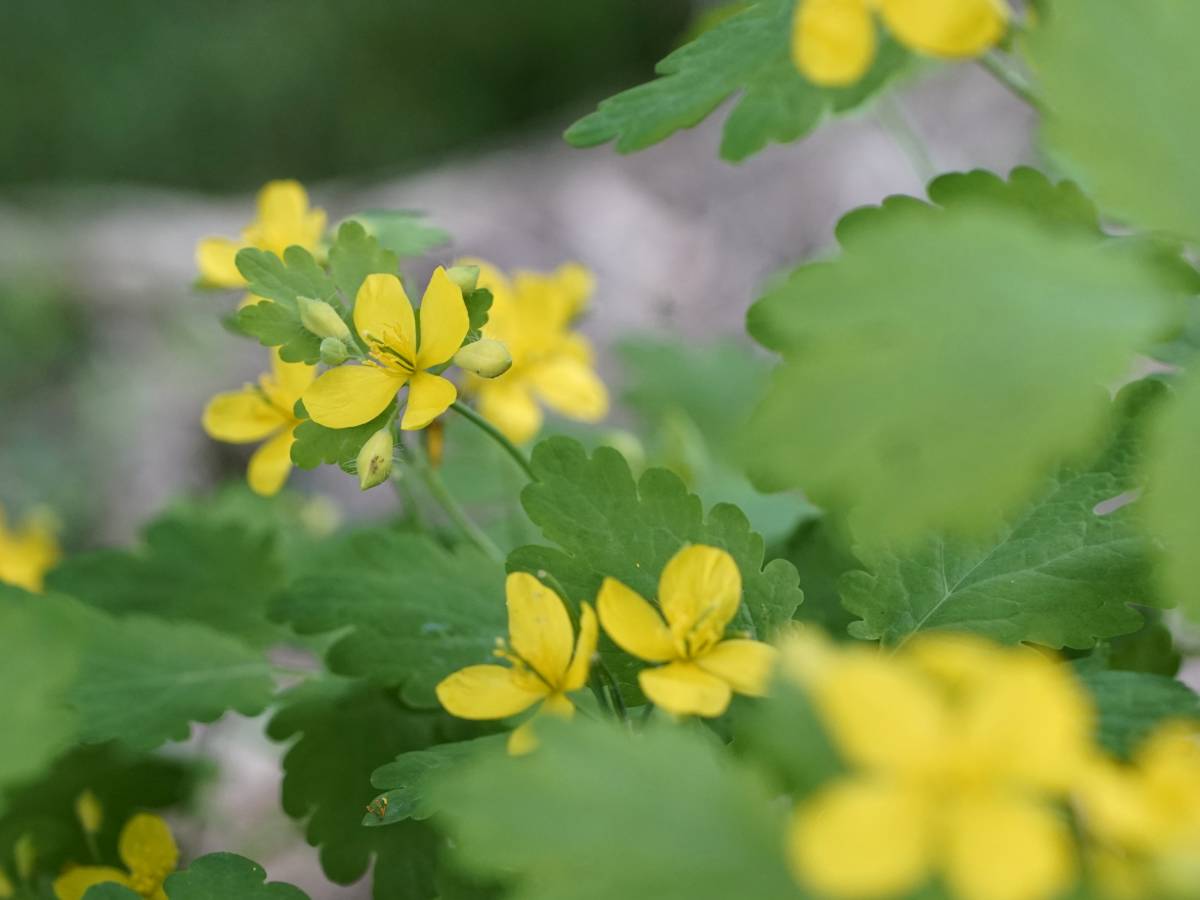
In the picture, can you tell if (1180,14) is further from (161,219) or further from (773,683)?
(161,219)

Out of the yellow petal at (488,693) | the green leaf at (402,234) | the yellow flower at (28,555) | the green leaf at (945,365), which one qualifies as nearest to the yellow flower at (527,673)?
the yellow petal at (488,693)

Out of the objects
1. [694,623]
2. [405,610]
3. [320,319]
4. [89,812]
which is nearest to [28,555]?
[89,812]

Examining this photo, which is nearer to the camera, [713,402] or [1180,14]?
[1180,14]

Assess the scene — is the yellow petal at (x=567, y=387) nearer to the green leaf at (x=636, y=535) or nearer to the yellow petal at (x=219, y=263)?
the yellow petal at (x=219, y=263)

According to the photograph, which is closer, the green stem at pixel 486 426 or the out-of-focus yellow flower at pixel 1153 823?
the out-of-focus yellow flower at pixel 1153 823

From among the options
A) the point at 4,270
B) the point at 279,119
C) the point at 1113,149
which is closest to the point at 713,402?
the point at 1113,149

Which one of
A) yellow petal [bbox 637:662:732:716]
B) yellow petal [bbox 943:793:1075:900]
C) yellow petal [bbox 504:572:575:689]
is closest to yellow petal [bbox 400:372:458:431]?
yellow petal [bbox 504:572:575:689]

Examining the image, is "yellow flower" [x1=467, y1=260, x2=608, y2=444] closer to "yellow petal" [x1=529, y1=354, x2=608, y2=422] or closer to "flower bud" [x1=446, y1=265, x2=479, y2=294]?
"yellow petal" [x1=529, y1=354, x2=608, y2=422]
